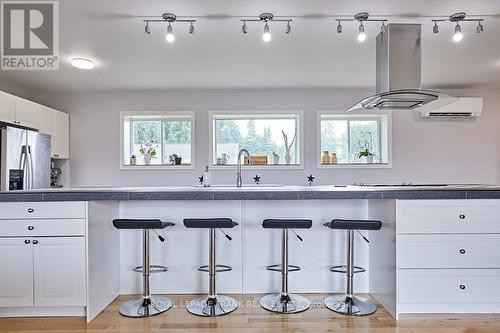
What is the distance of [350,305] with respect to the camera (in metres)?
2.55

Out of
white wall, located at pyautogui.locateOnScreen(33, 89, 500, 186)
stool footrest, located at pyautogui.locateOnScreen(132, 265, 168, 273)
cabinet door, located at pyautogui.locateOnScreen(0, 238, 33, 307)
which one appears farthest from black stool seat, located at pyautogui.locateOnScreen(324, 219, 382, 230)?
white wall, located at pyautogui.locateOnScreen(33, 89, 500, 186)

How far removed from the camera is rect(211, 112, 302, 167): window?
5.29 meters

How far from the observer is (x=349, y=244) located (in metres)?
2.51

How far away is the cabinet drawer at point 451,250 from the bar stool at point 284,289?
78 centimetres

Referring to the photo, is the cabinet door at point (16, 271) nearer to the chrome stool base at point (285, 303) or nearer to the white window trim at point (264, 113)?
the chrome stool base at point (285, 303)

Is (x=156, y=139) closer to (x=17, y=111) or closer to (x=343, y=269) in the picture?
(x=17, y=111)

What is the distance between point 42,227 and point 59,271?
1.11ft

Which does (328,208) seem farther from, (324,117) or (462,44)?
(324,117)

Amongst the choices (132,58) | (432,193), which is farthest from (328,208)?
(132,58)

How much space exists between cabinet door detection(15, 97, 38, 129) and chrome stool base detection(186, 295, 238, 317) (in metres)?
3.23

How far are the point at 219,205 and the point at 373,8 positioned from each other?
2066 mm

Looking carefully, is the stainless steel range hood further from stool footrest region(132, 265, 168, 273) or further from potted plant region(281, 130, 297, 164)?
potted plant region(281, 130, 297, 164)

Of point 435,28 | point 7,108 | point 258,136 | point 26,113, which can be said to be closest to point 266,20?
point 435,28

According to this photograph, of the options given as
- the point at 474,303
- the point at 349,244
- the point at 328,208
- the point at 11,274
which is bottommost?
the point at 474,303
